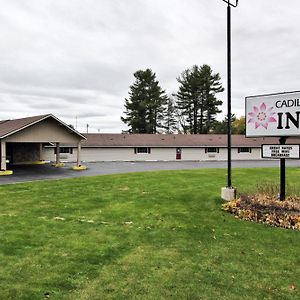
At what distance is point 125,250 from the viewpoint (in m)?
7.27

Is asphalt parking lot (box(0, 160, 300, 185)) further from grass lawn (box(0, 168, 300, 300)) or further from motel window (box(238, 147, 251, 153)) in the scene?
motel window (box(238, 147, 251, 153))

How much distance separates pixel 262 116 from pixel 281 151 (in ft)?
4.98

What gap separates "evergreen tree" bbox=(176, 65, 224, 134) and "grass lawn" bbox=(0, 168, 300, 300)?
52.1 m

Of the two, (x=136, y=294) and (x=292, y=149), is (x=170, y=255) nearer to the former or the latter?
(x=136, y=294)

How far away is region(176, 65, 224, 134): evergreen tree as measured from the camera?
63.4 metres

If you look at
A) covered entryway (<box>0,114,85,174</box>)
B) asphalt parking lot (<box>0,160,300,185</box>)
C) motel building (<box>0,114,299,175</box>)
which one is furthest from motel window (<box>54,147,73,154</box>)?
covered entryway (<box>0,114,85,174</box>)

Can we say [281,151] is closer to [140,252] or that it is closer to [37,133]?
[140,252]

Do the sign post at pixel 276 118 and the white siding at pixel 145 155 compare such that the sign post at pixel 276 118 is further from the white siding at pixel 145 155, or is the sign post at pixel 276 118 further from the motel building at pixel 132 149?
the white siding at pixel 145 155

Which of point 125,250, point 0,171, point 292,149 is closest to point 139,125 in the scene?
point 0,171

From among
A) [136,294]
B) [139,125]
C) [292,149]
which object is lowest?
[136,294]

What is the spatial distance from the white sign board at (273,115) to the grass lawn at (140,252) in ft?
10.9

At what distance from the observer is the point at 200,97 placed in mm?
64375

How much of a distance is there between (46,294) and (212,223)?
590cm

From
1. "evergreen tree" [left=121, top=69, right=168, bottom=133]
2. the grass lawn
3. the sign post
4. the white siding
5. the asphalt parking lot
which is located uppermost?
"evergreen tree" [left=121, top=69, right=168, bottom=133]
